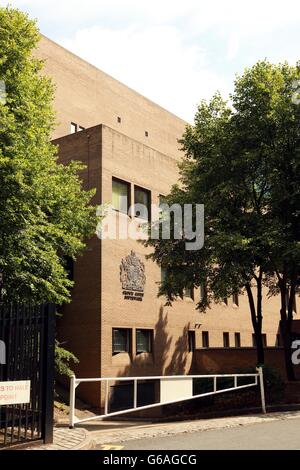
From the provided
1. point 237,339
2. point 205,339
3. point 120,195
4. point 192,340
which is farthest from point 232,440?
point 237,339

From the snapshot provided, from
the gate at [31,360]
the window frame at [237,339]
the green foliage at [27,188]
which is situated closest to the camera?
the gate at [31,360]

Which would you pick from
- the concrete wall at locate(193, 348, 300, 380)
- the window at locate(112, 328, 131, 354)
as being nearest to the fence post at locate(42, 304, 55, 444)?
the window at locate(112, 328, 131, 354)

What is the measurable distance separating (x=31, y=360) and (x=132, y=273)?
17046 mm

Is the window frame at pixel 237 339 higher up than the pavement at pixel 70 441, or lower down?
higher up

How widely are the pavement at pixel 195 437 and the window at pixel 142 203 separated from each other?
16374 millimetres

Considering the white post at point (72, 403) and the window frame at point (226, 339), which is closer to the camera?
the white post at point (72, 403)

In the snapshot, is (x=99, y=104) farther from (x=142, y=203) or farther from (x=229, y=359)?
(x=229, y=359)

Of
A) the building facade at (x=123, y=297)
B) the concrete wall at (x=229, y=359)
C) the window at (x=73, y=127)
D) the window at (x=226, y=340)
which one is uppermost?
the window at (x=73, y=127)

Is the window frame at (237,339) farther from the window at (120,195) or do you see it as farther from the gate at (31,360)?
the gate at (31,360)

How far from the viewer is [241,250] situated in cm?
1667

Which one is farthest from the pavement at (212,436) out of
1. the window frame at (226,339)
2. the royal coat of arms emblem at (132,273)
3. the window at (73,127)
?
the window at (73,127)

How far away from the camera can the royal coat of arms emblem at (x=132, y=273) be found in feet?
82.3

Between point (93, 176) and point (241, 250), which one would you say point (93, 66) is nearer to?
point (93, 176)
